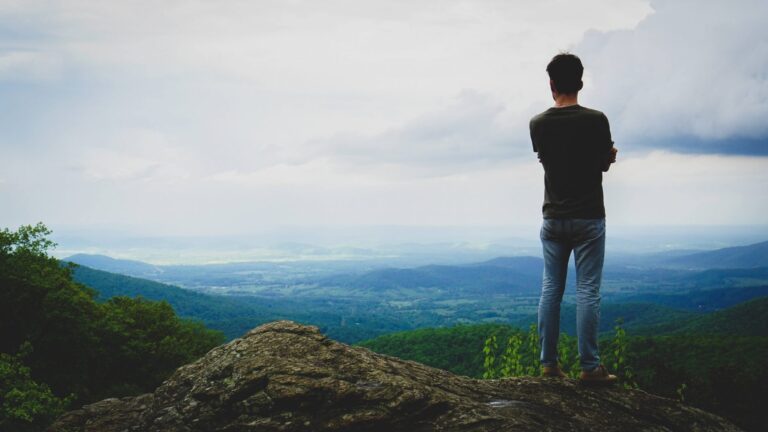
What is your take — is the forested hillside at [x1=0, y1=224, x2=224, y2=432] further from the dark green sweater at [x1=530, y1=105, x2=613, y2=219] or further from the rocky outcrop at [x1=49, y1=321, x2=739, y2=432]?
the dark green sweater at [x1=530, y1=105, x2=613, y2=219]

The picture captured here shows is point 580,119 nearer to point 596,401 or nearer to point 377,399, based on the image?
point 596,401

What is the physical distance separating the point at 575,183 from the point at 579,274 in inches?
50.9

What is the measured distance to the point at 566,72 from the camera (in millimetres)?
6496

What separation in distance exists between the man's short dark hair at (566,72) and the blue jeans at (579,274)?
181cm

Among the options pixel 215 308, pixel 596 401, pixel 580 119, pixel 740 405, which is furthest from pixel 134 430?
pixel 215 308

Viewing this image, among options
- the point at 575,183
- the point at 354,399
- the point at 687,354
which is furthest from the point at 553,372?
the point at 687,354

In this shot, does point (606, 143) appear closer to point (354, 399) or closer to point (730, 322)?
point (354, 399)

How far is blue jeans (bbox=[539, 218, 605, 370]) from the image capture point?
6.54m

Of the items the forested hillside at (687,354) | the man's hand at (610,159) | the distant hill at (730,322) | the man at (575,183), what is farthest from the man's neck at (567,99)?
the distant hill at (730,322)

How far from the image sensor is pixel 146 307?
4803 centimetres

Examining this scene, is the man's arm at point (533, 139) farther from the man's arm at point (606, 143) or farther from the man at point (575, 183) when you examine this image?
the man's arm at point (606, 143)

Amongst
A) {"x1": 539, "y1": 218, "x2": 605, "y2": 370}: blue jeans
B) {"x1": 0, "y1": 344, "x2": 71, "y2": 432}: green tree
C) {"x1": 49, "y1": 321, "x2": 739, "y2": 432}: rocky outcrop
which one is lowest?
{"x1": 0, "y1": 344, "x2": 71, "y2": 432}: green tree

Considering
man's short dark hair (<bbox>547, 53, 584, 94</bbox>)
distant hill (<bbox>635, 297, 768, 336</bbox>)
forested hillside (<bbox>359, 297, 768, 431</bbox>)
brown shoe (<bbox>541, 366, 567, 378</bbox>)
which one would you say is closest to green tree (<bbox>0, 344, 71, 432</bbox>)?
forested hillside (<bbox>359, 297, 768, 431</bbox>)

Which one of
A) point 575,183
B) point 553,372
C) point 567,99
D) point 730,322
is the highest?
point 567,99
